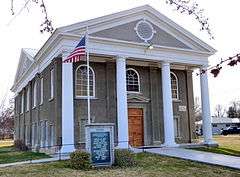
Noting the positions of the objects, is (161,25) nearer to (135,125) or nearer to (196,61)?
(196,61)

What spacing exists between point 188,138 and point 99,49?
1020 cm

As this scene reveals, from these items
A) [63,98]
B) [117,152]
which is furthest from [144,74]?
[117,152]

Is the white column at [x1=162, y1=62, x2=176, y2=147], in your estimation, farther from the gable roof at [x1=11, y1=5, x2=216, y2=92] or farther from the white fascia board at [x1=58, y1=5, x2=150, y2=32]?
the white fascia board at [x1=58, y1=5, x2=150, y2=32]

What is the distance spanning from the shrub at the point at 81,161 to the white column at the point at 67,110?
4.71m

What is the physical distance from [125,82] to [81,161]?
840cm

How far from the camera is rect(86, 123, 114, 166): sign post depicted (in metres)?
16.2

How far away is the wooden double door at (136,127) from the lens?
25906 millimetres

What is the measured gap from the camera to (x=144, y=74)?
27.1 metres

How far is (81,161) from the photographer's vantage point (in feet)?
51.7

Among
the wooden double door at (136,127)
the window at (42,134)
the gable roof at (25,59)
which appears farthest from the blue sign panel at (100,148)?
the gable roof at (25,59)

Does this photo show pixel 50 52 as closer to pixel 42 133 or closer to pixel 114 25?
pixel 114 25

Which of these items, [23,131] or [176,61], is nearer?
[176,61]

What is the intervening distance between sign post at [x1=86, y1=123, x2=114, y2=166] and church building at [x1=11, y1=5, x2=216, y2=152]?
4789 mm

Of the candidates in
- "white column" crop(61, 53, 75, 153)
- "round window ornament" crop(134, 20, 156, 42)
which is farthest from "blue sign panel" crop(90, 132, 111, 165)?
"round window ornament" crop(134, 20, 156, 42)
